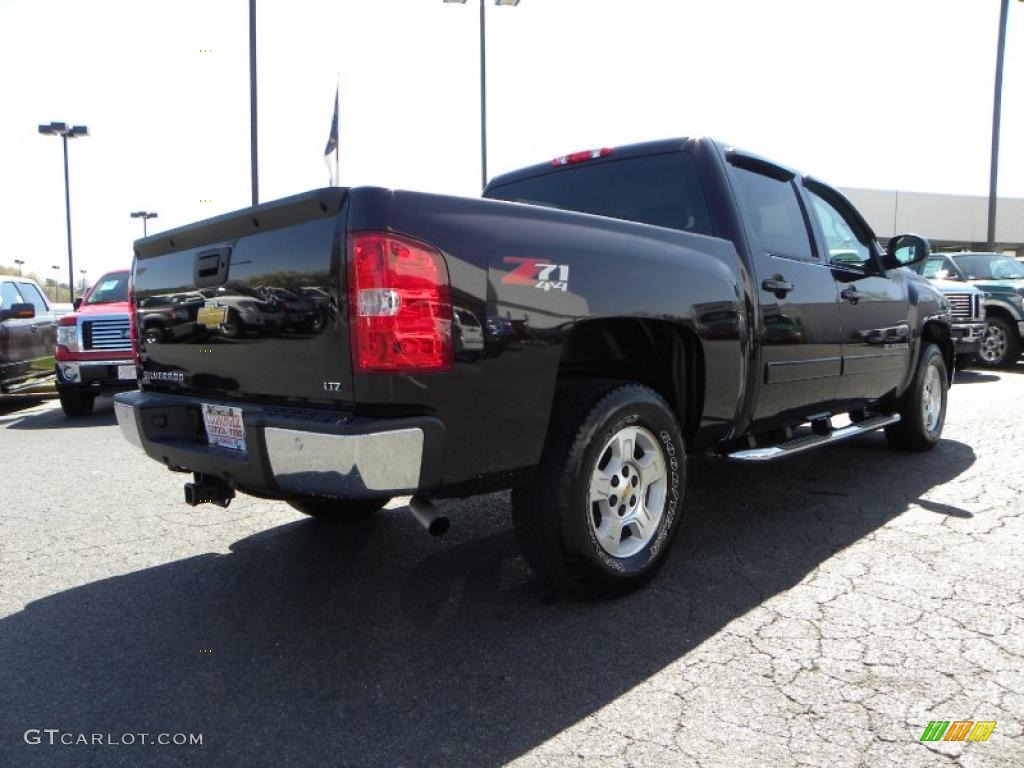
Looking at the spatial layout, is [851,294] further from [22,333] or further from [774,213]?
[22,333]

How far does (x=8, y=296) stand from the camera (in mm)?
10328

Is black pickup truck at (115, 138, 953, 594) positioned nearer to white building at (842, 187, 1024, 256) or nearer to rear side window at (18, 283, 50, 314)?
rear side window at (18, 283, 50, 314)

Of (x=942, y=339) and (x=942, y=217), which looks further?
(x=942, y=217)

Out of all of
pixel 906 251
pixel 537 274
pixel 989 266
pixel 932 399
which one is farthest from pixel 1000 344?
pixel 537 274

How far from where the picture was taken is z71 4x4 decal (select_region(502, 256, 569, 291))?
263 cm

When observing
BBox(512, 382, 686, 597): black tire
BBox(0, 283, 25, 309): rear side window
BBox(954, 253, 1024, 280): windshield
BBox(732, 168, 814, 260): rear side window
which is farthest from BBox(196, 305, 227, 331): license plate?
BBox(954, 253, 1024, 280): windshield

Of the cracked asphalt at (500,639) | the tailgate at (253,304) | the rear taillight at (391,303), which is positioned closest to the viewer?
the cracked asphalt at (500,639)

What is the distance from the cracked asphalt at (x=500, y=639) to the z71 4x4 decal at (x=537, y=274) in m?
1.29

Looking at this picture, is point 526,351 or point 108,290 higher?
point 108,290

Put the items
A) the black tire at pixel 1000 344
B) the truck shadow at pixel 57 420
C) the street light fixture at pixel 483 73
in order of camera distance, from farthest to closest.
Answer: the street light fixture at pixel 483 73, the black tire at pixel 1000 344, the truck shadow at pixel 57 420

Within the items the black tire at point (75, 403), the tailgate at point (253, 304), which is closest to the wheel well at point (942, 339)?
the tailgate at point (253, 304)

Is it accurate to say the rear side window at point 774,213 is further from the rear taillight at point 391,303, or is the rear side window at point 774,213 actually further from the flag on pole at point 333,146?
the flag on pole at point 333,146

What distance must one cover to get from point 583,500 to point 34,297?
11.8 metres

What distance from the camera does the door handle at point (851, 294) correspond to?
15.1 ft
